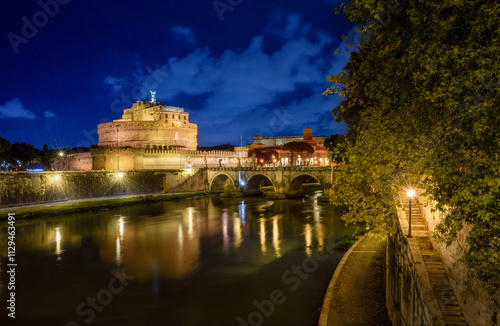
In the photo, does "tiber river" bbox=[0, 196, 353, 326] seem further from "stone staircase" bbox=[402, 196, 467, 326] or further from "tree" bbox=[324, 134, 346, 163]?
"tree" bbox=[324, 134, 346, 163]

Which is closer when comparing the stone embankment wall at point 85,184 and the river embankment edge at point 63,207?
the river embankment edge at point 63,207

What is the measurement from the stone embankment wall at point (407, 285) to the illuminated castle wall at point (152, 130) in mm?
46738

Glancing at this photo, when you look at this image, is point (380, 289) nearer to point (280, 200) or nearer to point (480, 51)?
point (480, 51)

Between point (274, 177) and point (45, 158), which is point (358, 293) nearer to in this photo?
point (274, 177)

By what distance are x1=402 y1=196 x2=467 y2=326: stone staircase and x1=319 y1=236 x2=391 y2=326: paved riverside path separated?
1.80 metres

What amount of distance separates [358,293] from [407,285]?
2.36 meters

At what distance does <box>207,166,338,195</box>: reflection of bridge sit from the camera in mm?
32562

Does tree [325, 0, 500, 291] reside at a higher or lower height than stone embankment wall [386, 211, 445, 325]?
higher

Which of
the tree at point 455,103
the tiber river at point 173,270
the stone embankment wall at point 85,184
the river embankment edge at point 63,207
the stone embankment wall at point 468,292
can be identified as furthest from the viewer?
the stone embankment wall at point 85,184

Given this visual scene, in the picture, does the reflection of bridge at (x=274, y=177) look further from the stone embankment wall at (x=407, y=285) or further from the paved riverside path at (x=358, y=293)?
the stone embankment wall at (x=407, y=285)

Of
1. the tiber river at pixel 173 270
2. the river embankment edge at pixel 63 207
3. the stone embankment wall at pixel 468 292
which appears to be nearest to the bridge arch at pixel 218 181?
the river embankment edge at pixel 63 207

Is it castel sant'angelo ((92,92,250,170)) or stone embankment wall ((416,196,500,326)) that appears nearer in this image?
stone embankment wall ((416,196,500,326))

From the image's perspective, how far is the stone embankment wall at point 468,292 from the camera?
4.20 m

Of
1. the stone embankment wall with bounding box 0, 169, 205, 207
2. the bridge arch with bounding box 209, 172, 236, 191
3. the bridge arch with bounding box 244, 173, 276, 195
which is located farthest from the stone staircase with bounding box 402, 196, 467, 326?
the bridge arch with bounding box 209, 172, 236, 191
